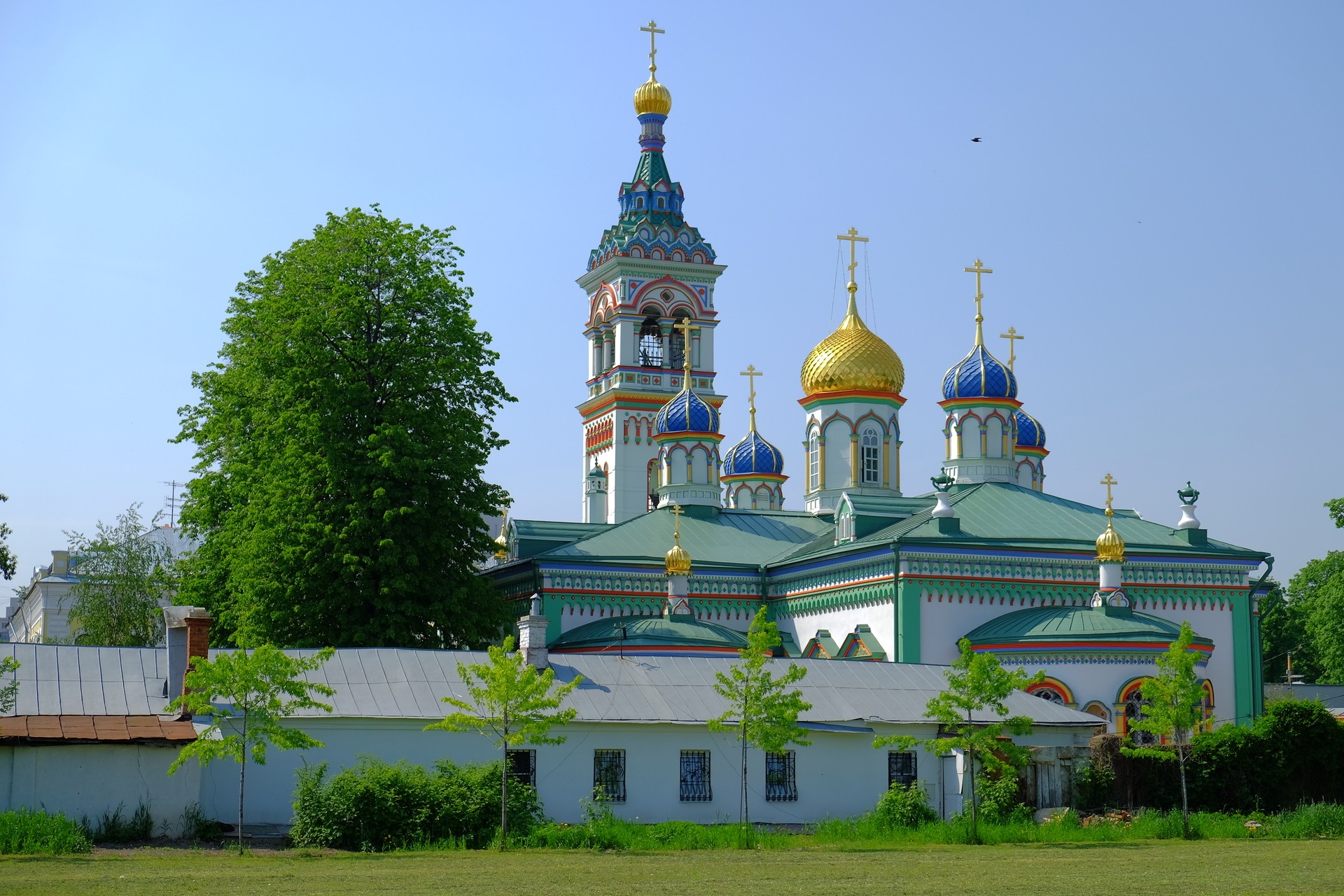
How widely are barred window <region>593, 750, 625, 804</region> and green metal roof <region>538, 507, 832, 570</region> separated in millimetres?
11704

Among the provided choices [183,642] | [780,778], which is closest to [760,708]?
[780,778]

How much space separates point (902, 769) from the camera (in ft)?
85.4

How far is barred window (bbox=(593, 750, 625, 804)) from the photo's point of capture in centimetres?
2419

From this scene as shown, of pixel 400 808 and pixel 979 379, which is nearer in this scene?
pixel 400 808

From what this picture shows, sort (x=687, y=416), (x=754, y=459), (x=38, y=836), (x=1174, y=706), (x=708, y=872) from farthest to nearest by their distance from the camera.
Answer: (x=754, y=459) < (x=687, y=416) < (x=1174, y=706) < (x=38, y=836) < (x=708, y=872)

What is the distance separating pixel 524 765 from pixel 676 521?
14.5 m

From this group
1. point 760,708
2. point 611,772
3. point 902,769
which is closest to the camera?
point 760,708

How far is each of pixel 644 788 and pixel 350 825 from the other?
486cm

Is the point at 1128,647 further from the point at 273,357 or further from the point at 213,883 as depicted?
the point at 213,883

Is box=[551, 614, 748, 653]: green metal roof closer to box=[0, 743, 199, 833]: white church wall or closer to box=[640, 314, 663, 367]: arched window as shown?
box=[0, 743, 199, 833]: white church wall

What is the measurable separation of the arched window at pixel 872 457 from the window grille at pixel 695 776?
56.8ft

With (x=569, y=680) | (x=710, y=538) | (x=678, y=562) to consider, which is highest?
(x=710, y=538)

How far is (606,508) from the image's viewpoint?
56.8 meters

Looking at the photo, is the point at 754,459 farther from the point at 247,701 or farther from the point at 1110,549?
the point at 247,701
